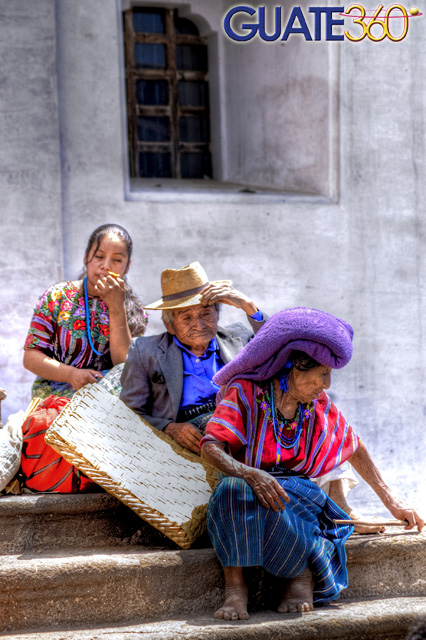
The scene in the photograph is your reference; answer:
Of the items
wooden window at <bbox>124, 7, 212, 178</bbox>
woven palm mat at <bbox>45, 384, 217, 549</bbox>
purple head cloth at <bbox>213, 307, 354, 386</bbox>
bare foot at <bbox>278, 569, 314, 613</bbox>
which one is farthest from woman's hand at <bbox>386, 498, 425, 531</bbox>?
wooden window at <bbox>124, 7, 212, 178</bbox>

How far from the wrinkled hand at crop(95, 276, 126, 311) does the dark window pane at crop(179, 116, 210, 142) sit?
2.79 meters

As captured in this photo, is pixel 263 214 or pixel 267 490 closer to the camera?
pixel 267 490

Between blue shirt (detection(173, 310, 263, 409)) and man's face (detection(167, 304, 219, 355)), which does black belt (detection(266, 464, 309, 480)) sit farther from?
man's face (detection(167, 304, 219, 355))

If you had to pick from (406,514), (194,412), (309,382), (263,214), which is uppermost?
(263,214)

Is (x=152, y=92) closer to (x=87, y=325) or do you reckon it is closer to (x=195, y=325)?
(x=87, y=325)

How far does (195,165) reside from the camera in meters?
7.01

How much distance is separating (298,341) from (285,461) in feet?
1.62

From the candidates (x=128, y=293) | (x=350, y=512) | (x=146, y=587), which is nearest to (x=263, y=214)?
(x=128, y=293)

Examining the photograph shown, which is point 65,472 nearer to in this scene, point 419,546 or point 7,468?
point 7,468

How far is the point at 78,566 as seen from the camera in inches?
133

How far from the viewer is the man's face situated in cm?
416

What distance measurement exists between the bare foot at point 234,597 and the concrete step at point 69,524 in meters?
0.52

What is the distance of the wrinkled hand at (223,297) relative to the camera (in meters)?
4.14

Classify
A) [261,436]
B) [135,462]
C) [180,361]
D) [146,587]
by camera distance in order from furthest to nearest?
[180,361], [135,462], [261,436], [146,587]
